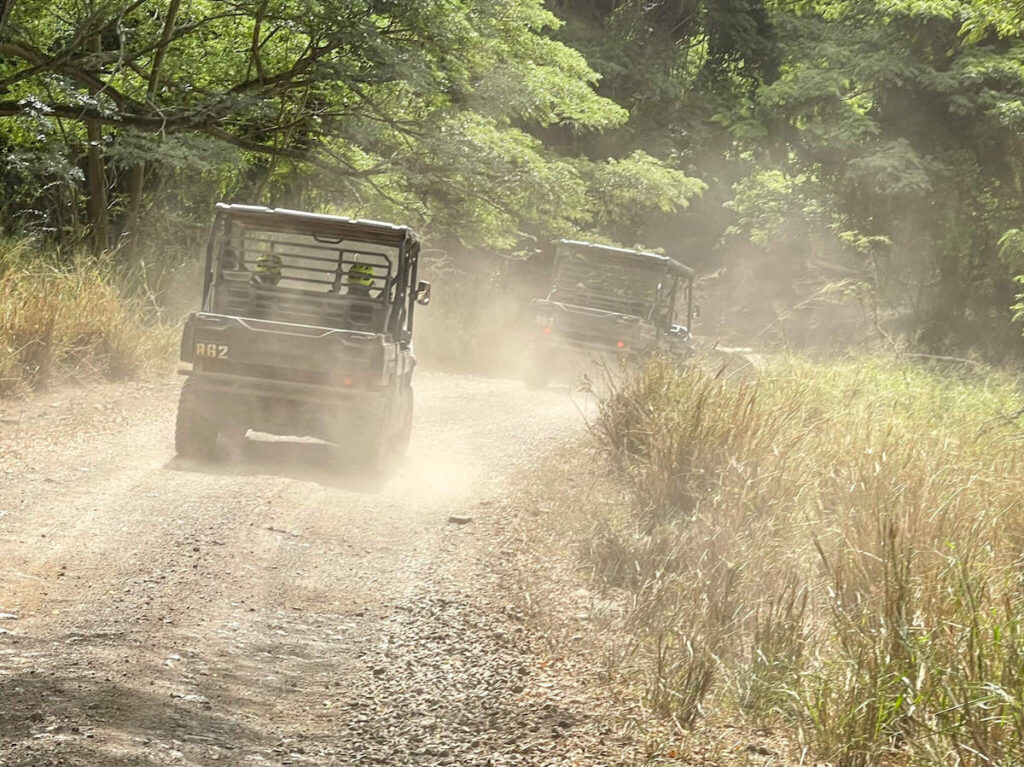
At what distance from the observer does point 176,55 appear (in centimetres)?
1516

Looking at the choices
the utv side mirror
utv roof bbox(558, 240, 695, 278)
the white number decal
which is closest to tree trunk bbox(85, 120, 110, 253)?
utv roof bbox(558, 240, 695, 278)

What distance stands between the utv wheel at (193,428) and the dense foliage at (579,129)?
420 cm

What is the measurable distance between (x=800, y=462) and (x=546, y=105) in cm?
1147

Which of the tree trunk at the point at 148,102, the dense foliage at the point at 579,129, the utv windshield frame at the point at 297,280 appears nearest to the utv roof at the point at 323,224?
the utv windshield frame at the point at 297,280

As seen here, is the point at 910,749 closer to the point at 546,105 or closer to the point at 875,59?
the point at 546,105

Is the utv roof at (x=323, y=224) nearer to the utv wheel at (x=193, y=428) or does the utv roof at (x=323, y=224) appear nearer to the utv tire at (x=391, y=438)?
the utv tire at (x=391, y=438)

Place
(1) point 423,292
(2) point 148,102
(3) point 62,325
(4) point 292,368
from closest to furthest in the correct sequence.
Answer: (4) point 292,368
(1) point 423,292
(3) point 62,325
(2) point 148,102

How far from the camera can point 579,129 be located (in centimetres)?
2119

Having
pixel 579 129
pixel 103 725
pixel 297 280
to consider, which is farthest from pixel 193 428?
pixel 579 129

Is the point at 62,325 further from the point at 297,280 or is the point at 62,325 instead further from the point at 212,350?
the point at 212,350

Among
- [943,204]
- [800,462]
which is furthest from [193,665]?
[943,204]

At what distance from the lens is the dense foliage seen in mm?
13711

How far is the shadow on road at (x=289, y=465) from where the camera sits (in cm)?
952

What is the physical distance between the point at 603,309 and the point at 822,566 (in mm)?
13863
